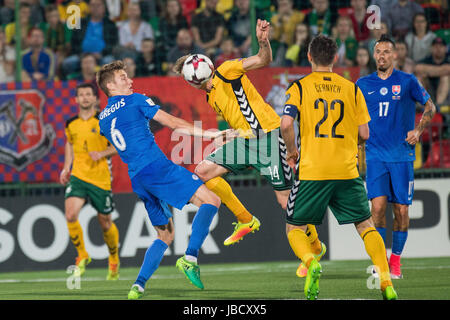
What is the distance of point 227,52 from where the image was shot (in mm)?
13047

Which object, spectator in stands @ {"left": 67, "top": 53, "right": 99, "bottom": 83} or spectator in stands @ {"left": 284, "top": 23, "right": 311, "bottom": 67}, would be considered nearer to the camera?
spectator in stands @ {"left": 284, "top": 23, "right": 311, "bottom": 67}

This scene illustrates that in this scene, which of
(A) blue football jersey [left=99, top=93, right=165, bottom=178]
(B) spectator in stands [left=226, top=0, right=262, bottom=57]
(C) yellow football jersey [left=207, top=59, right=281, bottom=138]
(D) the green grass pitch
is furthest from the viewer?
(B) spectator in stands [left=226, top=0, right=262, bottom=57]

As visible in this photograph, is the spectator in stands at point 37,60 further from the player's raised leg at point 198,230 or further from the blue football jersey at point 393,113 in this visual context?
the player's raised leg at point 198,230

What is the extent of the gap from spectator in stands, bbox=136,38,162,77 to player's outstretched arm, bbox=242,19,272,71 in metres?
4.69

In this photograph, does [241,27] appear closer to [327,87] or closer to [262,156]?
[262,156]

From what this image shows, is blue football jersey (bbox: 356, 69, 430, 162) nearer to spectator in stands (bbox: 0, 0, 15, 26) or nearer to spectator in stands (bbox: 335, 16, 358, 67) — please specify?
spectator in stands (bbox: 335, 16, 358, 67)

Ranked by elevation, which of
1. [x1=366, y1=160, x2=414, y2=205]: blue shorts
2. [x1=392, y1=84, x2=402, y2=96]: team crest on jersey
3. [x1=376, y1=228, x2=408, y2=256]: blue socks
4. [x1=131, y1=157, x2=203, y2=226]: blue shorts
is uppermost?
[x1=392, y1=84, x2=402, y2=96]: team crest on jersey

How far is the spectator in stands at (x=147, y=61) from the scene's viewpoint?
12875 mm

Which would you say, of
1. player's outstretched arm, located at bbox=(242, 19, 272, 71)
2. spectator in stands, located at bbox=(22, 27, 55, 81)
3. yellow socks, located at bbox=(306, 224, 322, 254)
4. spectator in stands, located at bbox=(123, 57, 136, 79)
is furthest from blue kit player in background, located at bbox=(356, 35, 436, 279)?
spectator in stands, located at bbox=(22, 27, 55, 81)

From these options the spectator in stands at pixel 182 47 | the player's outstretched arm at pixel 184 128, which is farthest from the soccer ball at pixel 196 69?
the spectator in stands at pixel 182 47

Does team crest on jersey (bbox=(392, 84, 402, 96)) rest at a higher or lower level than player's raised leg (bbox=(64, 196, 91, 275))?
higher

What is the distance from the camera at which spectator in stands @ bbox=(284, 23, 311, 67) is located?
12.6 meters

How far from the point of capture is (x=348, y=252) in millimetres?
11922

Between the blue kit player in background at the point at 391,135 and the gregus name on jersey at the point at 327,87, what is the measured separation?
2.53 metres
